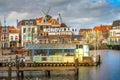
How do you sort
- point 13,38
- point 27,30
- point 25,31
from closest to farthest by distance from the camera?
1. point 13,38
2. point 25,31
3. point 27,30

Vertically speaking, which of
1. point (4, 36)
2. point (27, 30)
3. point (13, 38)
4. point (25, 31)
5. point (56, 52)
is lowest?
point (56, 52)

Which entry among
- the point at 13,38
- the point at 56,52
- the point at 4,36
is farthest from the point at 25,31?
the point at 56,52

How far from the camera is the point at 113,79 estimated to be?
5956cm

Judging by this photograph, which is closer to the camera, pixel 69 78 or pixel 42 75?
pixel 69 78

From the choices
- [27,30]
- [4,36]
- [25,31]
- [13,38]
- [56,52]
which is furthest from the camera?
[27,30]

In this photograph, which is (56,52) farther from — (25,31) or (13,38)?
(25,31)

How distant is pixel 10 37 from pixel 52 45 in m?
50.5

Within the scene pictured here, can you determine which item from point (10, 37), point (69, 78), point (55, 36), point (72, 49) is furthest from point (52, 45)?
point (10, 37)

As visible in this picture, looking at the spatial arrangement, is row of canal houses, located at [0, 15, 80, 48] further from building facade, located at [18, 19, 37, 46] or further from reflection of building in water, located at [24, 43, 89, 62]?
reflection of building in water, located at [24, 43, 89, 62]

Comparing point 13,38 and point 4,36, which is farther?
point 13,38

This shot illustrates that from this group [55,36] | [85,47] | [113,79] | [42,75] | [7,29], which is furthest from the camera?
[7,29]

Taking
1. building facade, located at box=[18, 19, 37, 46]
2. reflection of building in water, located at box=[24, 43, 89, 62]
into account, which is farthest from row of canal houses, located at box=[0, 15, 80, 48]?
reflection of building in water, located at box=[24, 43, 89, 62]

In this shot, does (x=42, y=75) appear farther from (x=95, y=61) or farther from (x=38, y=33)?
(x=38, y=33)

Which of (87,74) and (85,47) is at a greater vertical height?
(85,47)
